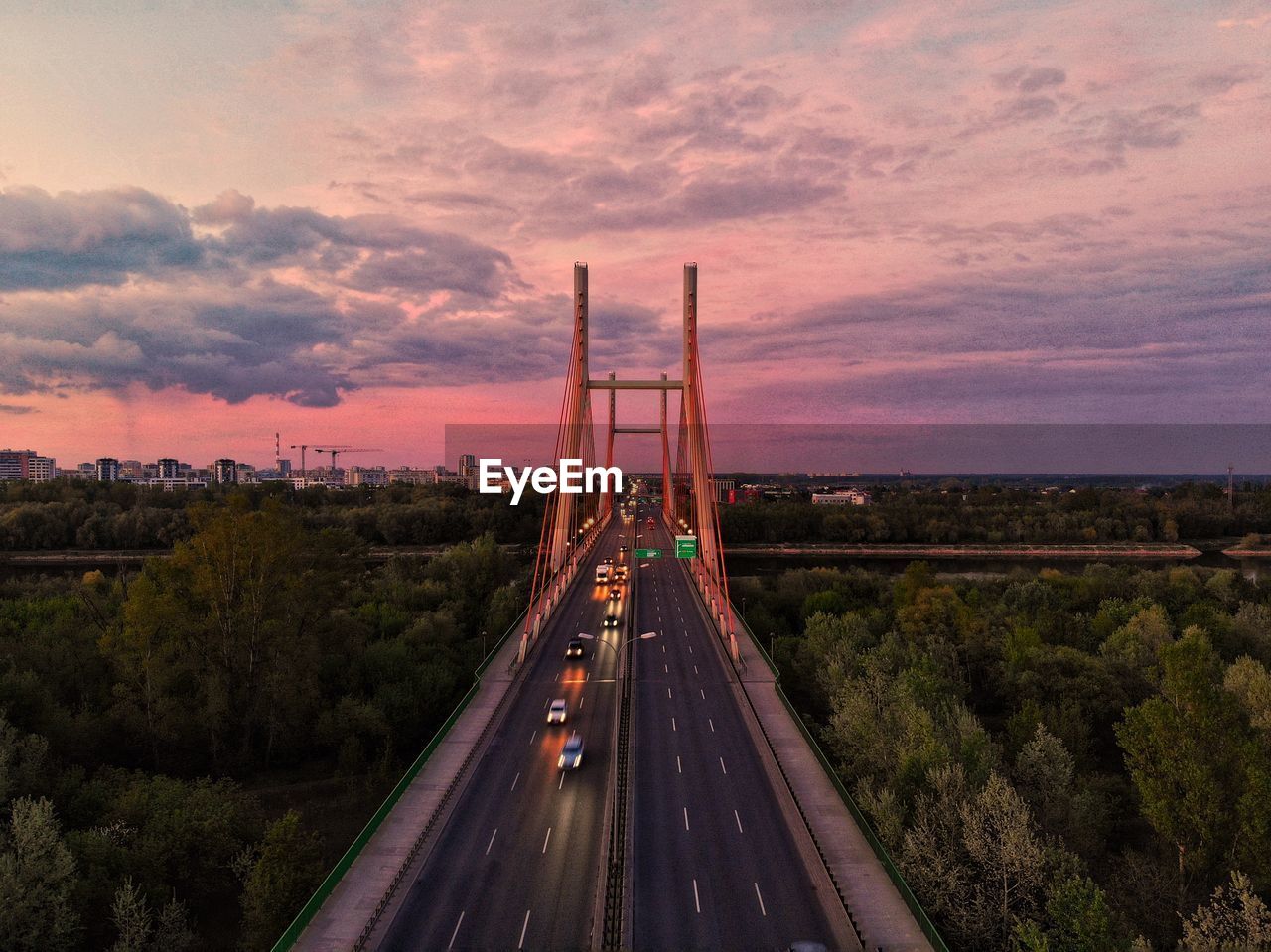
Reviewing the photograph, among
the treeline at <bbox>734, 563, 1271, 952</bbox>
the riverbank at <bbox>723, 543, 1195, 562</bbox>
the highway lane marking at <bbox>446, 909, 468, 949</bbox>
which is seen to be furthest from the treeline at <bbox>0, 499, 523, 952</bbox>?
the riverbank at <bbox>723, 543, 1195, 562</bbox>

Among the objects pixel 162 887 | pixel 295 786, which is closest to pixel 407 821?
pixel 162 887

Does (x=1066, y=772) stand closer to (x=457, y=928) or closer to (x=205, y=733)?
(x=457, y=928)

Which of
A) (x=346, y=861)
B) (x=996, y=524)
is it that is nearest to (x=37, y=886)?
(x=346, y=861)

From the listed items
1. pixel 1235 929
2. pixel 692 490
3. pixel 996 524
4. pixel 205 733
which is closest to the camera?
pixel 1235 929

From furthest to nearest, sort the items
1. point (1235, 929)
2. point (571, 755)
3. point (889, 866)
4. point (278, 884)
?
point (571, 755) → point (889, 866) → point (278, 884) → point (1235, 929)

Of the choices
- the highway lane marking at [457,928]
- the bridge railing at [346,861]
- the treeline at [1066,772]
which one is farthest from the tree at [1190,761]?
the bridge railing at [346,861]

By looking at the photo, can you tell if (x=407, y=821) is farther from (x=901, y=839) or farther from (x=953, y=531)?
(x=953, y=531)
